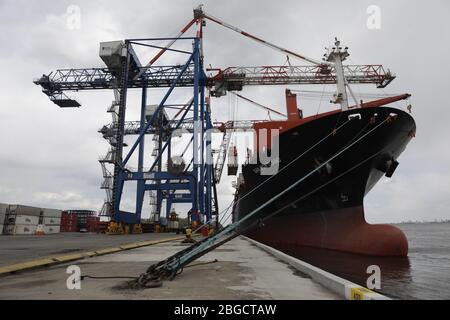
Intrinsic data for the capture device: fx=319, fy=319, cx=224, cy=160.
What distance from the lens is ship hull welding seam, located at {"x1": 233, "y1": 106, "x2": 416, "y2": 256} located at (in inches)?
448

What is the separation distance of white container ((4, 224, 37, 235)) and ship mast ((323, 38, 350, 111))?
3102 cm

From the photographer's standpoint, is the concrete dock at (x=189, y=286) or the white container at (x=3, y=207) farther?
the white container at (x=3, y=207)

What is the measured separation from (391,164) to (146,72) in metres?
26.8

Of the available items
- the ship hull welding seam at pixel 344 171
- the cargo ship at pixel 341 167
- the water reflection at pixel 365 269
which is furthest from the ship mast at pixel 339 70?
the water reflection at pixel 365 269

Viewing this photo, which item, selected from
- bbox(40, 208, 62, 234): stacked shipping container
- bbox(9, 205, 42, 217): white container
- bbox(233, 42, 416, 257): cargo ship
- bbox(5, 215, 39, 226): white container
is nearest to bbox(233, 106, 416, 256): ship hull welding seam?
bbox(233, 42, 416, 257): cargo ship

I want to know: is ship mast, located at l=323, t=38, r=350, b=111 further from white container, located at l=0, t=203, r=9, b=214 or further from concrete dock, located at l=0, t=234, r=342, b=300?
white container, located at l=0, t=203, r=9, b=214

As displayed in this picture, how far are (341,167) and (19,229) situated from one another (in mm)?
31847

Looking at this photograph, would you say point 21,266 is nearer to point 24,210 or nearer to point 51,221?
point 24,210

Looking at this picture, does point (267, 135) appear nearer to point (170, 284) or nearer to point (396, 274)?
point (396, 274)

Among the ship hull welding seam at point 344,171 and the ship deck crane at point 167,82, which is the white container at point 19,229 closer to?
the ship deck crane at point 167,82

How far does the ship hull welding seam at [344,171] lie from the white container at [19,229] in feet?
92.6

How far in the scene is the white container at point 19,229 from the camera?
30350 mm
